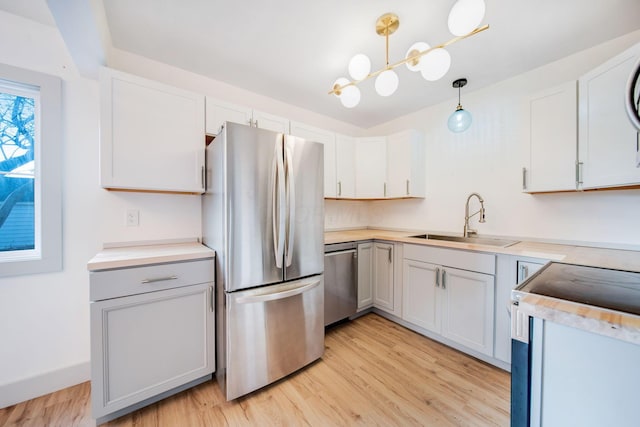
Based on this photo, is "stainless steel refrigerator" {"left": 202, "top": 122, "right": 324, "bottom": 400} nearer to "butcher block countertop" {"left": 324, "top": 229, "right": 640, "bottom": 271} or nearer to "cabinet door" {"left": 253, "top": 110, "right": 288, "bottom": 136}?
"cabinet door" {"left": 253, "top": 110, "right": 288, "bottom": 136}

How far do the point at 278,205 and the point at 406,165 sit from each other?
71.8 inches

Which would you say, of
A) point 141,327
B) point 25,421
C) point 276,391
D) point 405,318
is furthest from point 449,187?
point 25,421

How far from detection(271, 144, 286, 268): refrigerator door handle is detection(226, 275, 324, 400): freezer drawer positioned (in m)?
0.26

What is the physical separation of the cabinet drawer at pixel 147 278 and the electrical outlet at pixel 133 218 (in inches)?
25.7

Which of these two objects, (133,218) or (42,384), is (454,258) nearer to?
(133,218)

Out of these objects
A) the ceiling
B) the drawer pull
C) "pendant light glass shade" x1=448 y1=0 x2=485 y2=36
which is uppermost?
the ceiling

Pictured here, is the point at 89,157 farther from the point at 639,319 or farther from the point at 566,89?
the point at 566,89

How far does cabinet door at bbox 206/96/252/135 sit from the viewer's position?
6.09 ft

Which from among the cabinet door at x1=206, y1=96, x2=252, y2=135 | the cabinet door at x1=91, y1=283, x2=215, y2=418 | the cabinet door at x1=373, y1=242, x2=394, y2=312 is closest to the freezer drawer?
the cabinet door at x1=91, y1=283, x2=215, y2=418

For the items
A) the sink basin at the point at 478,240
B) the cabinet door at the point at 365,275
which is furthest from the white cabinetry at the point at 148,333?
the sink basin at the point at 478,240

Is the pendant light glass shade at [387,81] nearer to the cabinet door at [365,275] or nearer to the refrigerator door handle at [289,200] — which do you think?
the refrigerator door handle at [289,200]

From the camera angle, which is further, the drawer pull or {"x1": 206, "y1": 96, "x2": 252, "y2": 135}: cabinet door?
{"x1": 206, "y1": 96, "x2": 252, "y2": 135}: cabinet door

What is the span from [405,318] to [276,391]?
1382 mm

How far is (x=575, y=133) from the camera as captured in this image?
1.64 meters
